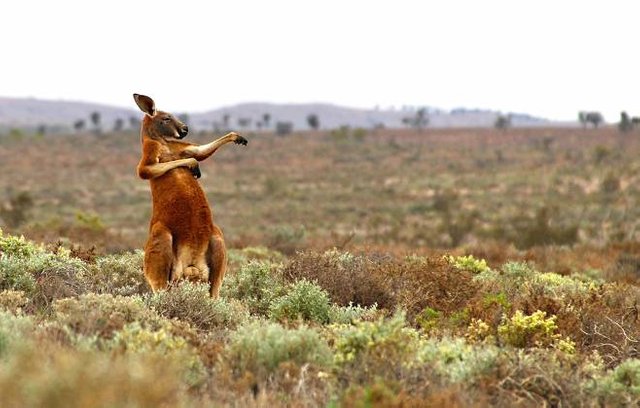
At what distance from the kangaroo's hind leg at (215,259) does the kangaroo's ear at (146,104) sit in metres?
1.27

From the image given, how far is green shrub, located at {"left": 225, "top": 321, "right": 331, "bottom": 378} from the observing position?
5.84m

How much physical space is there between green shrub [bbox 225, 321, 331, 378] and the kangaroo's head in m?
2.99

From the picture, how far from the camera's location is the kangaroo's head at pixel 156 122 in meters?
8.42

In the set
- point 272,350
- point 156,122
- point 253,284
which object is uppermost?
point 156,122

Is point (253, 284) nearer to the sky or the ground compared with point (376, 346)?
nearer to the ground

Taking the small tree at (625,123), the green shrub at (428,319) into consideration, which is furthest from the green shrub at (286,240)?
the small tree at (625,123)

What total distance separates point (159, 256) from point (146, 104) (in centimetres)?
149

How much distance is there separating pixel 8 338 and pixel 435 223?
33.6 m

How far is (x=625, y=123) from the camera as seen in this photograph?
73438 mm

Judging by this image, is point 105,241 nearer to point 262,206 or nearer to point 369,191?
point 262,206

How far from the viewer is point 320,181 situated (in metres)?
56.9

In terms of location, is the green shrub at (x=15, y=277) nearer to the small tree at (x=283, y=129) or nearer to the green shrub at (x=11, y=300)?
the green shrub at (x=11, y=300)

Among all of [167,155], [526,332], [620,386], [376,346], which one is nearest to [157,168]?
[167,155]

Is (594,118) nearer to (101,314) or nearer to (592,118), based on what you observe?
(592,118)
